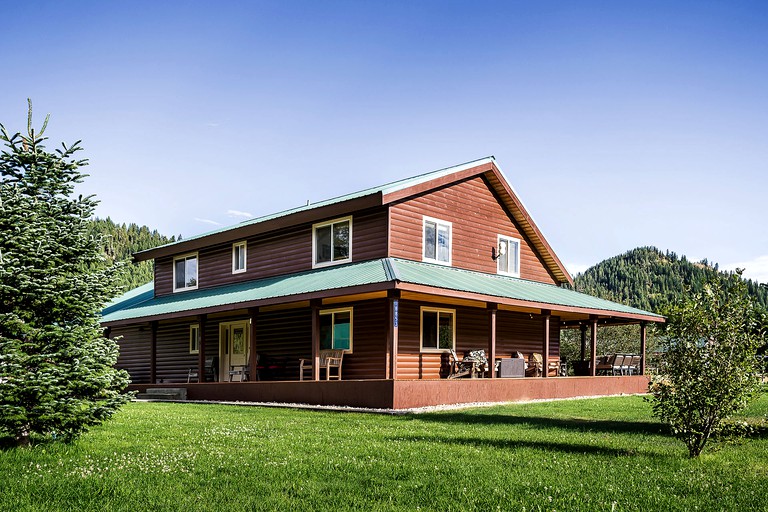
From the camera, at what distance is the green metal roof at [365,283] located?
1912 cm

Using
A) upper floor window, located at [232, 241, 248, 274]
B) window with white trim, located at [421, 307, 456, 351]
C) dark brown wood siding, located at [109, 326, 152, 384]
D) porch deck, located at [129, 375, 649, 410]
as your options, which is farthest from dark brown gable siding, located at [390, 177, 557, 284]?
dark brown wood siding, located at [109, 326, 152, 384]

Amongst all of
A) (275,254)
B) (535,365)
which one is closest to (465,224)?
(535,365)

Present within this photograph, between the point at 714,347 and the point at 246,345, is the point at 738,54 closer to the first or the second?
the point at 714,347

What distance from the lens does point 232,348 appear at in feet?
89.1

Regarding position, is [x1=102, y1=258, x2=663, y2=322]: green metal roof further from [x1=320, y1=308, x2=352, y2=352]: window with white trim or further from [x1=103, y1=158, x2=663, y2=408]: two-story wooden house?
[x1=320, y1=308, x2=352, y2=352]: window with white trim

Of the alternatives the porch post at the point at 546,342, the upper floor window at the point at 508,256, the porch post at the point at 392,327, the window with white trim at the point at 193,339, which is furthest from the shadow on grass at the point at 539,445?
the window with white trim at the point at 193,339

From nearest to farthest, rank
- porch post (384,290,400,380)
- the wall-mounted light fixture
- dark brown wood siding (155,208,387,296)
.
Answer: porch post (384,290,400,380), dark brown wood siding (155,208,387,296), the wall-mounted light fixture

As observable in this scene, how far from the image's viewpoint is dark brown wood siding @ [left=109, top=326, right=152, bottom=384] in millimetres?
31359

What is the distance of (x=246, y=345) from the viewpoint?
1039 inches

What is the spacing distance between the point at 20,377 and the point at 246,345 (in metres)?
16.9

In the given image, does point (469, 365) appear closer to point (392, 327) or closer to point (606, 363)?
point (392, 327)

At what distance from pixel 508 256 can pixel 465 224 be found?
301 centimetres

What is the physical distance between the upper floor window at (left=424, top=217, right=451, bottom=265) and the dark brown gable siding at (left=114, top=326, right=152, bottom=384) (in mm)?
14549

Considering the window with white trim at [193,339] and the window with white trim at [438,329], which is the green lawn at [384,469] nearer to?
the window with white trim at [438,329]
